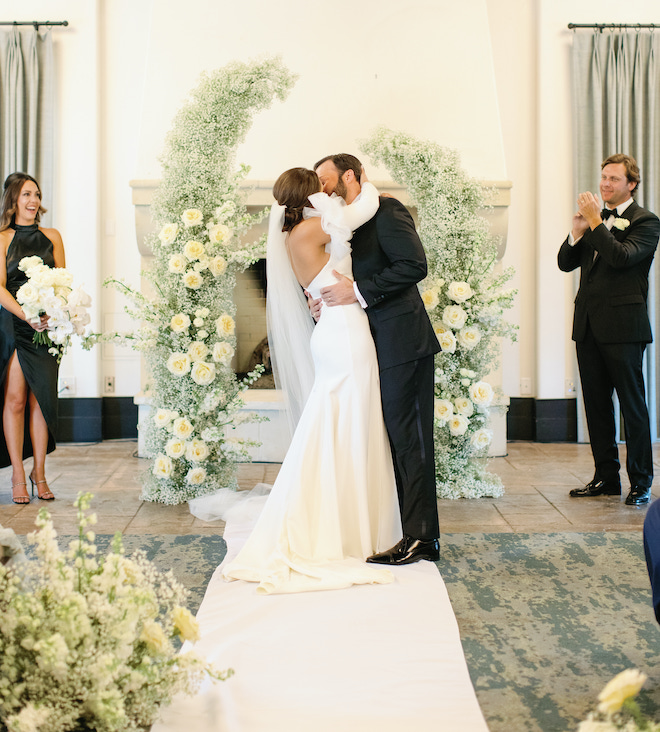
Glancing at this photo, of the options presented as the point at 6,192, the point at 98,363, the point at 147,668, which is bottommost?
the point at 147,668

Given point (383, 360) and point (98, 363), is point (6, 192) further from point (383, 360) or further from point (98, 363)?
point (383, 360)

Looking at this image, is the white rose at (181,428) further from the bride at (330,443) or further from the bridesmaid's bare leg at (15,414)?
the bride at (330,443)

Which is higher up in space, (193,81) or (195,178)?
(193,81)

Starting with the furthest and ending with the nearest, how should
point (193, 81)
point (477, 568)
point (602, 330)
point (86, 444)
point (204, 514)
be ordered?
1. point (86, 444)
2. point (193, 81)
3. point (602, 330)
4. point (204, 514)
5. point (477, 568)

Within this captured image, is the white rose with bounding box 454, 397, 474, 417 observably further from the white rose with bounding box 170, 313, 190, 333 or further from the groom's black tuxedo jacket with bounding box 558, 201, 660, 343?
the white rose with bounding box 170, 313, 190, 333

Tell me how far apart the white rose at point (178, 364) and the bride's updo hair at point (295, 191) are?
1268 millimetres

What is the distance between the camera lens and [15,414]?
470cm

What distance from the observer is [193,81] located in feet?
20.3

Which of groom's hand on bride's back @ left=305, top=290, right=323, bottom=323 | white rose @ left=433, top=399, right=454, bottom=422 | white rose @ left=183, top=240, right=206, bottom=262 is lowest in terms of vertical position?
white rose @ left=433, top=399, right=454, bottom=422

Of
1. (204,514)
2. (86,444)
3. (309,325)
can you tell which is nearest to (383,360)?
(309,325)

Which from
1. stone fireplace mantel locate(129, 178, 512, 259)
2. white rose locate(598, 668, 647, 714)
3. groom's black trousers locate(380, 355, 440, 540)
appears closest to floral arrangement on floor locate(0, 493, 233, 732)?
white rose locate(598, 668, 647, 714)

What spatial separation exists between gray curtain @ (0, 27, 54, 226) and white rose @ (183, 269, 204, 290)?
2646mm

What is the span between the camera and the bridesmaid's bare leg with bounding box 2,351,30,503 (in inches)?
183

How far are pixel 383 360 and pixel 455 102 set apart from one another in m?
3.48
